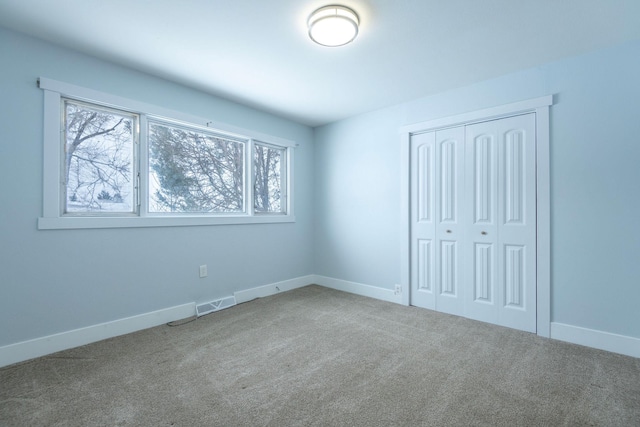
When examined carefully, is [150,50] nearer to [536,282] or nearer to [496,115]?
[496,115]

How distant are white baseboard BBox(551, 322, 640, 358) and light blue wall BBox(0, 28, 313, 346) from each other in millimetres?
3271

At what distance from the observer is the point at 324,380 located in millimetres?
1923

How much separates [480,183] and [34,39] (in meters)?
4.10

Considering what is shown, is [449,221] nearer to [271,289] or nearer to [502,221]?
[502,221]

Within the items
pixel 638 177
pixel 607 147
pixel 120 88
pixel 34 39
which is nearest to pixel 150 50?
pixel 120 88

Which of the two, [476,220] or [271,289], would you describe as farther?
[271,289]

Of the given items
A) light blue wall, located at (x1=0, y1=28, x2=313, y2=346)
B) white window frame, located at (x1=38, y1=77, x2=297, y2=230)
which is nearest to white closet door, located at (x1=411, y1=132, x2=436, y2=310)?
white window frame, located at (x1=38, y1=77, x2=297, y2=230)

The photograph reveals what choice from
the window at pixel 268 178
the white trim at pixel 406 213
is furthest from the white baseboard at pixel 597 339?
the window at pixel 268 178

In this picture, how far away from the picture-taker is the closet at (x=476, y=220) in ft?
8.92

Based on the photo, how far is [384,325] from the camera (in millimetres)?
2869

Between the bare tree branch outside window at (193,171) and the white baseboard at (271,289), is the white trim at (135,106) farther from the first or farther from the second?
the white baseboard at (271,289)

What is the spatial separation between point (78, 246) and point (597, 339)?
14.3ft

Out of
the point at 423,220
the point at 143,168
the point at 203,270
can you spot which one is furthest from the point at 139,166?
the point at 423,220

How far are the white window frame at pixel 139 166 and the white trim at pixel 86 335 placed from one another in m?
0.87
